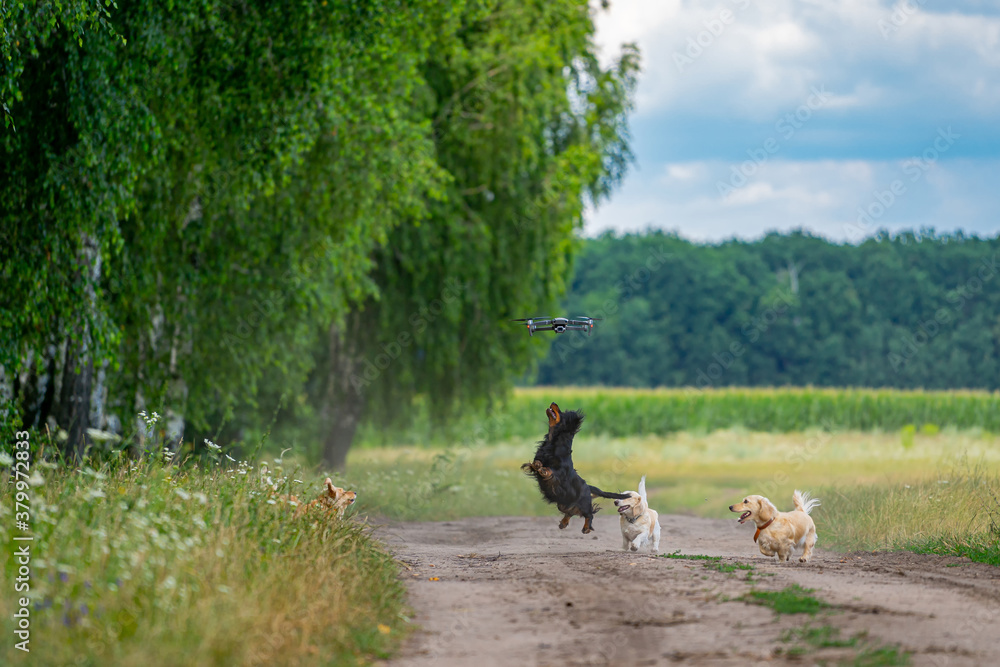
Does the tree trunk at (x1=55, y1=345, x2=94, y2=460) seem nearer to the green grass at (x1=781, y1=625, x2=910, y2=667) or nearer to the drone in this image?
the drone

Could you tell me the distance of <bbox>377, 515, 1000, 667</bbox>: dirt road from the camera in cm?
691

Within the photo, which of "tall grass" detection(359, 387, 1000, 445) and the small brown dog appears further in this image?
"tall grass" detection(359, 387, 1000, 445)

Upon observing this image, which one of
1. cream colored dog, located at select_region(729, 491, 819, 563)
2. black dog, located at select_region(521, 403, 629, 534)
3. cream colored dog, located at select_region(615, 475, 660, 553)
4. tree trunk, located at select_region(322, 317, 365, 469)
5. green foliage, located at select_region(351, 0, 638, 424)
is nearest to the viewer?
black dog, located at select_region(521, 403, 629, 534)

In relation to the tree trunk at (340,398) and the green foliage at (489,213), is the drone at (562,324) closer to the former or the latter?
the green foliage at (489,213)

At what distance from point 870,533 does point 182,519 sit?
947 centimetres

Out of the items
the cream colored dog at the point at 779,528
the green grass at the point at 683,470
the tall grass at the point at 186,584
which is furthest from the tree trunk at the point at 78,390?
the cream colored dog at the point at 779,528

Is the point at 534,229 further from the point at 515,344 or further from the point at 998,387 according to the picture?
the point at 998,387

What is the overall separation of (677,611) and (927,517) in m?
7.06

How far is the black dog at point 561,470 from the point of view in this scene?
10.9m

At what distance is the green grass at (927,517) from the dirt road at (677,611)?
0.63 m

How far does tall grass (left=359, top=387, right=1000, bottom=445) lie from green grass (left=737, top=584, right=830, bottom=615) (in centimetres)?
3371

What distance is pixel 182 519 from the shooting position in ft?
27.2

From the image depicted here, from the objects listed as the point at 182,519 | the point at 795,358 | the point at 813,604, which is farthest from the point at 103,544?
the point at 795,358

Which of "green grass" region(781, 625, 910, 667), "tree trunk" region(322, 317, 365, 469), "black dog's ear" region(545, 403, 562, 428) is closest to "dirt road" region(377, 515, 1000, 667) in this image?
"green grass" region(781, 625, 910, 667)
